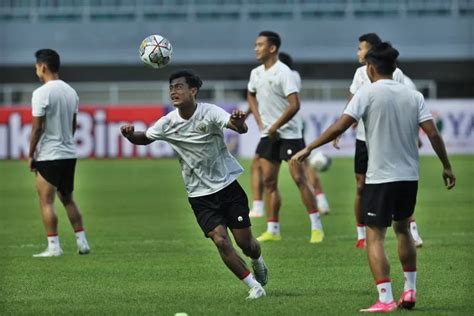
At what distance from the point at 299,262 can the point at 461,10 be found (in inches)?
1541

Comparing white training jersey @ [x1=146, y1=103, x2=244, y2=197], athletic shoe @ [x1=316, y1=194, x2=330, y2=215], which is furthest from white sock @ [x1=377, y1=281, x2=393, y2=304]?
athletic shoe @ [x1=316, y1=194, x2=330, y2=215]

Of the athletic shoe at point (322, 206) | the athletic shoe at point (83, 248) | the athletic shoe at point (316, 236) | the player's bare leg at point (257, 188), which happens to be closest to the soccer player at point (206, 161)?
the athletic shoe at point (83, 248)

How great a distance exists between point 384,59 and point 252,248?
2183 millimetres

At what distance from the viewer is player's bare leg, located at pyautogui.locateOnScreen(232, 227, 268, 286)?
10367mm

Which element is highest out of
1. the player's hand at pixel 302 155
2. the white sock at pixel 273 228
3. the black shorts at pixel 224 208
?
the player's hand at pixel 302 155

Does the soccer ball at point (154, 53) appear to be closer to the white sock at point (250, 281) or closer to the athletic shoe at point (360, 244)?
the white sock at point (250, 281)

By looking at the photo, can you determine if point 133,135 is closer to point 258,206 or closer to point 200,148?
point 200,148

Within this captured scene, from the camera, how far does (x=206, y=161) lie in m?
10.4

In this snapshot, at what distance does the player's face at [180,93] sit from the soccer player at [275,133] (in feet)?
15.4

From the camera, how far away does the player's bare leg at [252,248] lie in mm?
10367

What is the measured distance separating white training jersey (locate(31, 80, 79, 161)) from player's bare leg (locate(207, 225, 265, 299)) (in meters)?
4.27

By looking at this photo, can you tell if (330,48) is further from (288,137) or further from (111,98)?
(288,137)

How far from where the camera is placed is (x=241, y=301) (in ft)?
32.9

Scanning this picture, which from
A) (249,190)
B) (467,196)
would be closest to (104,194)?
(249,190)
